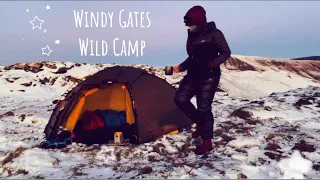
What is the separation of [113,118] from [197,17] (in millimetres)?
3881

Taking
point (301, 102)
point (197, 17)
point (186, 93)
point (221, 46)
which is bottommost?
point (301, 102)

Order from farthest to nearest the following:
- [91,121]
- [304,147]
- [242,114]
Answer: [242,114] → [91,121] → [304,147]

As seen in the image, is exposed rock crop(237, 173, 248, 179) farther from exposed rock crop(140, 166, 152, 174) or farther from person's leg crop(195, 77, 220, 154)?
exposed rock crop(140, 166, 152, 174)

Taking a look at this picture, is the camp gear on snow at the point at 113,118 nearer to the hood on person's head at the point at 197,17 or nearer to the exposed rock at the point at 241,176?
the hood on person's head at the point at 197,17

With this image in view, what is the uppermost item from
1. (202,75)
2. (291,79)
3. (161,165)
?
(202,75)

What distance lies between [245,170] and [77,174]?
9.20 ft

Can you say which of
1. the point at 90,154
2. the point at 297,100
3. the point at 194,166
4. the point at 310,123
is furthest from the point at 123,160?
the point at 297,100

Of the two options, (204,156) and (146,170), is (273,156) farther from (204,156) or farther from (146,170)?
(146,170)

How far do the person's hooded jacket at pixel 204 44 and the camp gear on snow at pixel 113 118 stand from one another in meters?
3.16

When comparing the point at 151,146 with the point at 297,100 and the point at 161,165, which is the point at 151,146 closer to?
the point at 161,165

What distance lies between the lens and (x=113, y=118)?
326 inches

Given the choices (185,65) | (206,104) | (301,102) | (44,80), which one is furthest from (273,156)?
(44,80)

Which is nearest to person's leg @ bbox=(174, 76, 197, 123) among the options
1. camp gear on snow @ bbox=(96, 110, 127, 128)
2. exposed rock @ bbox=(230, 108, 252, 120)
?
camp gear on snow @ bbox=(96, 110, 127, 128)

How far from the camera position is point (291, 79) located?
3075 cm
